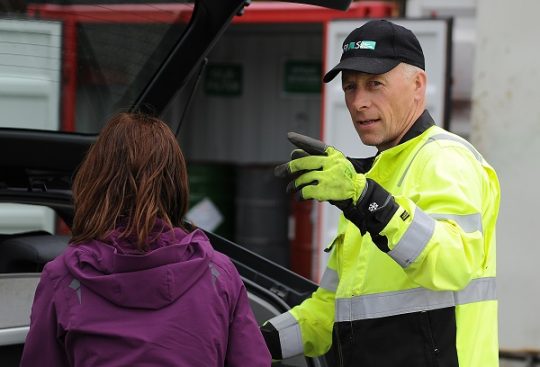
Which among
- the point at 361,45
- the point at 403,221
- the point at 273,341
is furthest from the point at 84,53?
the point at 403,221

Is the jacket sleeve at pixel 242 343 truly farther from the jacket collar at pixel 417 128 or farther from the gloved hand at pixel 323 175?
the jacket collar at pixel 417 128

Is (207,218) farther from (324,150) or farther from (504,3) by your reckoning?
(324,150)

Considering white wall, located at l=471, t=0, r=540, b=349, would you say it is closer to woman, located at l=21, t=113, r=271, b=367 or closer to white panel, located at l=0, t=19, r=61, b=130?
white panel, located at l=0, t=19, r=61, b=130

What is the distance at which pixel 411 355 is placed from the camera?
2117 mm

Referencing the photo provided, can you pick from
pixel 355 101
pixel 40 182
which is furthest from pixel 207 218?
pixel 355 101

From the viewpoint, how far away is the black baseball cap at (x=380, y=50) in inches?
87.1

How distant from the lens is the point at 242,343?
191 cm

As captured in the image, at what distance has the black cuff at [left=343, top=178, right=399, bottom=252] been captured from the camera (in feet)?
6.41

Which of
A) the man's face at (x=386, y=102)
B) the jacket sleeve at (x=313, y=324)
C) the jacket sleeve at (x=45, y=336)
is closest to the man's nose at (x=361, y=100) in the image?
the man's face at (x=386, y=102)

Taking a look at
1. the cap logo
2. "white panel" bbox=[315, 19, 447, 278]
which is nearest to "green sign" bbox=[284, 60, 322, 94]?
"white panel" bbox=[315, 19, 447, 278]

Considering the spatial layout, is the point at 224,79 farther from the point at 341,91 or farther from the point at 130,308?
the point at 130,308

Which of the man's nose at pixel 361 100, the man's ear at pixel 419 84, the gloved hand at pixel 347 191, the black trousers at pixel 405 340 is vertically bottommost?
the black trousers at pixel 405 340

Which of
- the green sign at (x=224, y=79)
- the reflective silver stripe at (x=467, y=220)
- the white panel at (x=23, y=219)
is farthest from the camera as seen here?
the green sign at (x=224, y=79)

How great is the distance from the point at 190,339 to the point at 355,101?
0.77m
